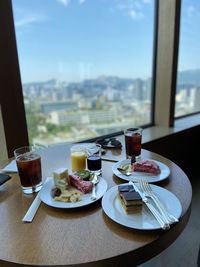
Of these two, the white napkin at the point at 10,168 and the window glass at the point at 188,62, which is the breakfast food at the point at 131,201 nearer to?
the white napkin at the point at 10,168

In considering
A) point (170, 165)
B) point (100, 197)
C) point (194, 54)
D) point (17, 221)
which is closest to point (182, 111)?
point (194, 54)

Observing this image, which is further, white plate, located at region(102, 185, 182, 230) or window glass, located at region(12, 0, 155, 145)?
window glass, located at region(12, 0, 155, 145)

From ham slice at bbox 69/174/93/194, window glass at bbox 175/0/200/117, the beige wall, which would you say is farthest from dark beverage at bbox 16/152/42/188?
window glass at bbox 175/0/200/117

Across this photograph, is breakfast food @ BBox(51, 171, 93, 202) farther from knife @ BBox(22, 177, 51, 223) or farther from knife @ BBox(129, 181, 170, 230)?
knife @ BBox(129, 181, 170, 230)

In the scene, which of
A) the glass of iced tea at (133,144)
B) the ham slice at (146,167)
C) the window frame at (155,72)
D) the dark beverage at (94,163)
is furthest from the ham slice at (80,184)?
the window frame at (155,72)

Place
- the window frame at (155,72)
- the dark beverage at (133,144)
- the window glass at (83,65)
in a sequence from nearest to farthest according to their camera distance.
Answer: the dark beverage at (133,144), the window frame at (155,72), the window glass at (83,65)

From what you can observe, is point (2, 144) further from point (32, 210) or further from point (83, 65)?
point (83, 65)
